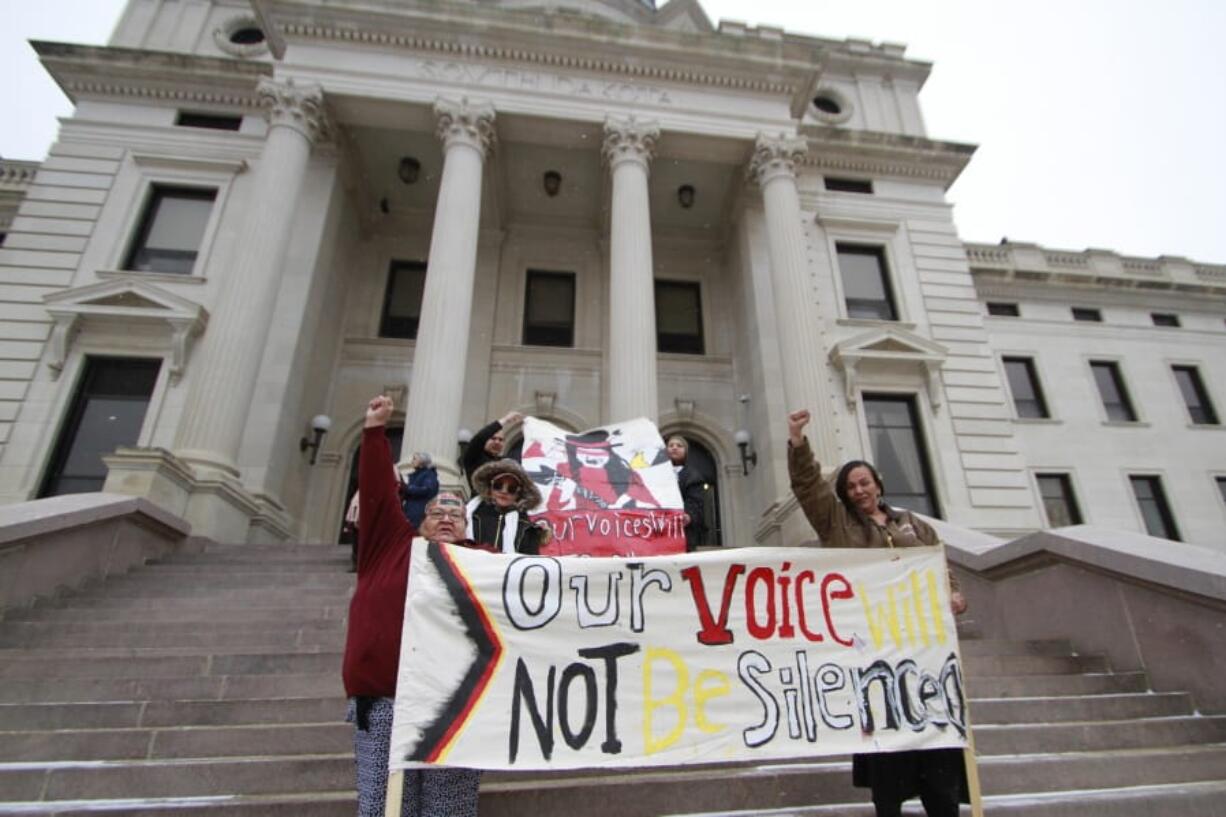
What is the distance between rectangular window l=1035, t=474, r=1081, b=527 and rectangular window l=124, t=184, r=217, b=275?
961 inches

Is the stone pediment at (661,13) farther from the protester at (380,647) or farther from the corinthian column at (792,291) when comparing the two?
the protester at (380,647)

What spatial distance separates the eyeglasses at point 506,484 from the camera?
11.8 feet

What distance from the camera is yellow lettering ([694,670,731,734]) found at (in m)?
2.90

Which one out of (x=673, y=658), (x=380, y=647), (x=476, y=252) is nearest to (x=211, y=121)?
(x=476, y=252)


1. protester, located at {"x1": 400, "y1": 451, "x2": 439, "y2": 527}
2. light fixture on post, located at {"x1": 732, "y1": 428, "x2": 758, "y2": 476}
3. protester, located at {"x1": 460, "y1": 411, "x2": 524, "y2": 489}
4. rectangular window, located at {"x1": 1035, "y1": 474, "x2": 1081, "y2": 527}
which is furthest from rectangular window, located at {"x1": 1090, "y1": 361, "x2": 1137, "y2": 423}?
protester, located at {"x1": 400, "y1": 451, "x2": 439, "y2": 527}

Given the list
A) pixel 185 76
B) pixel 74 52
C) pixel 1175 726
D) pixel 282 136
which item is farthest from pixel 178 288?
pixel 1175 726

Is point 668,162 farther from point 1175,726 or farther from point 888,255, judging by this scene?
point 1175,726

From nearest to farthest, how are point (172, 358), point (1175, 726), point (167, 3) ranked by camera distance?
point (1175, 726), point (172, 358), point (167, 3)

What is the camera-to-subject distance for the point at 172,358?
1238cm

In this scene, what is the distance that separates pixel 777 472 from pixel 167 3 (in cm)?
2081

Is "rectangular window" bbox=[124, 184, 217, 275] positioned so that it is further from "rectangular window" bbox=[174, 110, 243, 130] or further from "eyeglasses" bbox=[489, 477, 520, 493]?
"eyeglasses" bbox=[489, 477, 520, 493]

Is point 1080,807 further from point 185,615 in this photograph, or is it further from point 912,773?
point 185,615

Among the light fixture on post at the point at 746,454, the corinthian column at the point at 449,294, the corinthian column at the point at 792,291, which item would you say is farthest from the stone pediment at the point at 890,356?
the corinthian column at the point at 449,294

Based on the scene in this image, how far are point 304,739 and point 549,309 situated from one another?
45.9 ft
